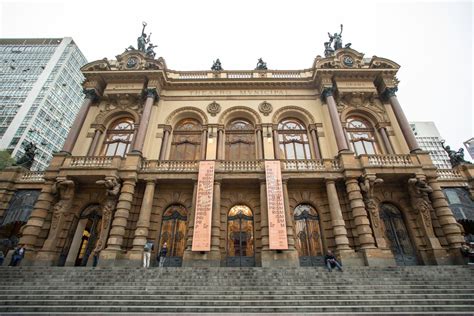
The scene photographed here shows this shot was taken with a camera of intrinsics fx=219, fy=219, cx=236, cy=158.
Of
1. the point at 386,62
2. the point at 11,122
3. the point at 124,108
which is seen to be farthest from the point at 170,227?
the point at 11,122

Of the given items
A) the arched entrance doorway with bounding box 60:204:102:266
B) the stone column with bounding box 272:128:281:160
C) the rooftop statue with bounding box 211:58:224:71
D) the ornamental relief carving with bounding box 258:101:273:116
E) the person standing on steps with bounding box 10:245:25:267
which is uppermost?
the rooftop statue with bounding box 211:58:224:71

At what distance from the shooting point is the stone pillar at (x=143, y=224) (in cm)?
1195

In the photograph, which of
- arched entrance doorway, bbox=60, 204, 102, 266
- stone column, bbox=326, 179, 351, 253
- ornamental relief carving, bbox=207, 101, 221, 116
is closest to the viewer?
stone column, bbox=326, 179, 351, 253

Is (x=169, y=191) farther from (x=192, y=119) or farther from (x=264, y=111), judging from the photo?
(x=264, y=111)

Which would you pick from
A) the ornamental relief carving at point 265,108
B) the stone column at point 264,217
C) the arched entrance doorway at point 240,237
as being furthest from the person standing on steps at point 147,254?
the ornamental relief carving at point 265,108

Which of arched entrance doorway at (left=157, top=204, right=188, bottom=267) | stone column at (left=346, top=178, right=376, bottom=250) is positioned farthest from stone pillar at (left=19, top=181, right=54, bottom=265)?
stone column at (left=346, top=178, right=376, bottom=250)

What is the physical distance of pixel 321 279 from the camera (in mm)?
8836

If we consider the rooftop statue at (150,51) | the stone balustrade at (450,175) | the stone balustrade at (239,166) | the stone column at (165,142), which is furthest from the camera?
the rooftop statue at (150,51)

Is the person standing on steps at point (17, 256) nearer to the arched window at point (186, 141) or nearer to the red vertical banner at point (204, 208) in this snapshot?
the red vertical banner at point (204, 208)

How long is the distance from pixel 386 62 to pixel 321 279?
59.0 feet

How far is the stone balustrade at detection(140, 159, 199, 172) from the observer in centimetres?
1450

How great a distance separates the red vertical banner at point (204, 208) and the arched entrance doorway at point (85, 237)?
6.18 metres

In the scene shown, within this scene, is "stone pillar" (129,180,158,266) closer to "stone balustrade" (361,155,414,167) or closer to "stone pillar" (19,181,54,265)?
"stone pillar" (19,181,54,265)

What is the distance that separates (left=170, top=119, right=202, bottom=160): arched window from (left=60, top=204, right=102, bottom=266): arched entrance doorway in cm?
630
